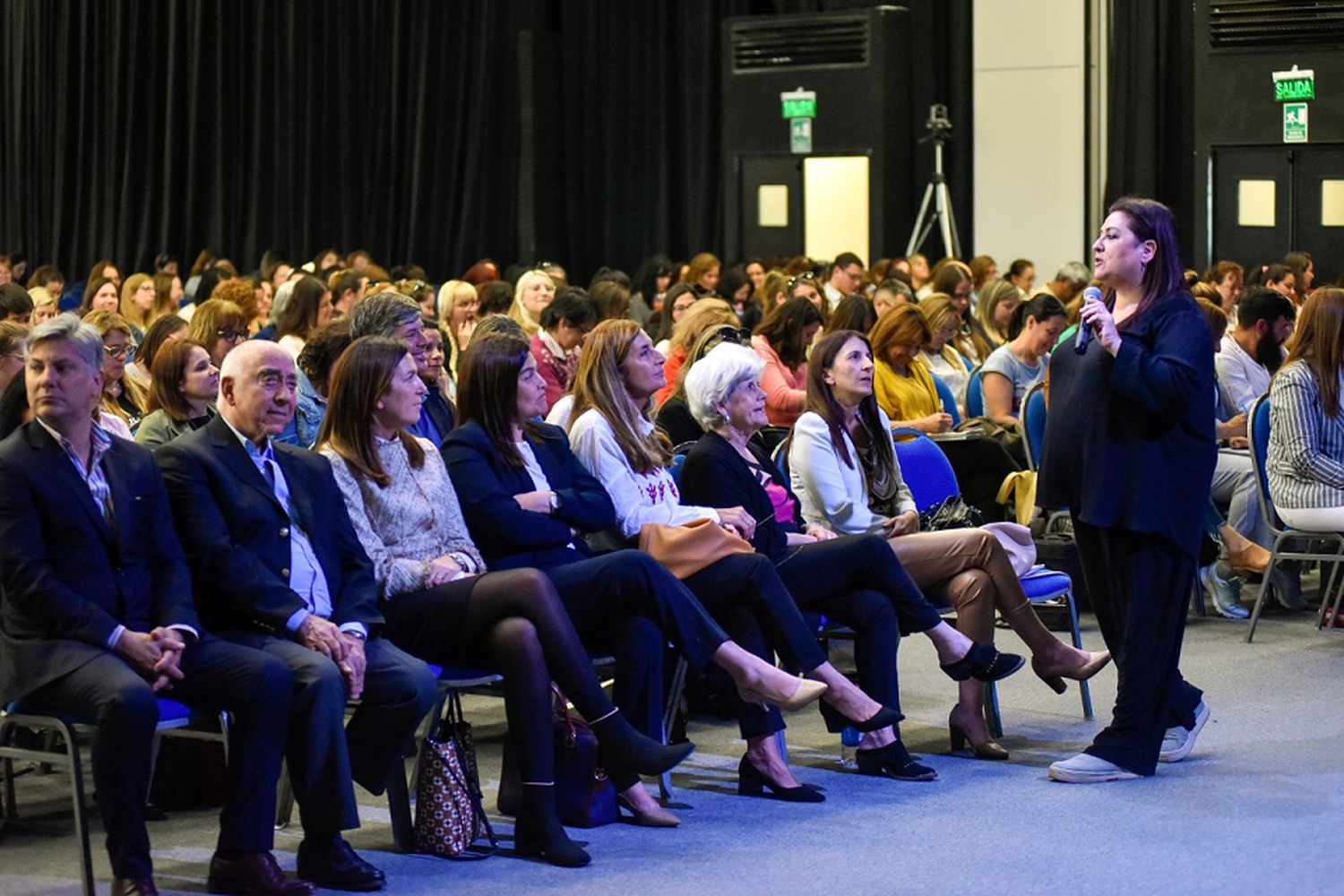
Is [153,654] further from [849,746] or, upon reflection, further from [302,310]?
[302,310]

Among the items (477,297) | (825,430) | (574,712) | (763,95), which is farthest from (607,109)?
(574,712)

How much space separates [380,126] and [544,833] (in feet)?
41.2

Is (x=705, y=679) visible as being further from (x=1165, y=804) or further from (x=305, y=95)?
(x=305, y=95)

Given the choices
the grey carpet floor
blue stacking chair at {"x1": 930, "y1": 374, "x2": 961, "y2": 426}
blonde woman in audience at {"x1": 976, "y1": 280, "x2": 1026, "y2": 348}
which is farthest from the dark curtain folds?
the grey carpet floor

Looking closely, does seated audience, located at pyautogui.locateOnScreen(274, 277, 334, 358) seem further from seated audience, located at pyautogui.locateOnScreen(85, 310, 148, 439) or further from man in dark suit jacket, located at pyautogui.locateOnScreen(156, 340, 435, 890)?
man in dark suit jacket, located at pyautogui.locateOnScreen(156, 340, 435, 890)

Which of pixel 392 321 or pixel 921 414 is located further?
pixel 921 414

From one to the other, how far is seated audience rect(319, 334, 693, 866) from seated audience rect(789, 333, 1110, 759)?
1.10 metres

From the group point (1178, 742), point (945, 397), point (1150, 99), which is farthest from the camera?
point (1150, 99)

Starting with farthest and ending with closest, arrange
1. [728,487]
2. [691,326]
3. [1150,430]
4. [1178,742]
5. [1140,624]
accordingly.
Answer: [691,326] < [728,487] < [1178,742] < [1140,624] < [1150,430]

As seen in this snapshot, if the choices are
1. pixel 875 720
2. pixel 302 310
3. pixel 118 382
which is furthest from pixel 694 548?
pixel 302 310

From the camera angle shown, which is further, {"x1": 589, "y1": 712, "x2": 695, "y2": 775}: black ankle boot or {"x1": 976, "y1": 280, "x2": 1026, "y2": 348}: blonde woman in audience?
{"x1": 976, "y1": 280, "x2": 1026, "y2": 348}: blonde woman in audience

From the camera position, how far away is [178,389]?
5219 millimetres

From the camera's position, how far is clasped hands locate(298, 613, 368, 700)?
161 inches

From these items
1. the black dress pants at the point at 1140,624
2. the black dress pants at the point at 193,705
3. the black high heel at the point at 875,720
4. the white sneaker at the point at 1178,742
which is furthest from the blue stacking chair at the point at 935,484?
the black dress pants at the point at 193,705
